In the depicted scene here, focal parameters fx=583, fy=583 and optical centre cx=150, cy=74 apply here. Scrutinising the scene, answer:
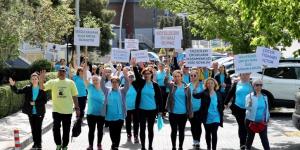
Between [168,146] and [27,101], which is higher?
[27,101]

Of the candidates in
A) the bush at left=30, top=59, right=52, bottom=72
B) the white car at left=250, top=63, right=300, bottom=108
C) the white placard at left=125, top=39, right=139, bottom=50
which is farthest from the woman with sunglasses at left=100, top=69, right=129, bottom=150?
the bush at left=30, top=59, right=52, bottom=72

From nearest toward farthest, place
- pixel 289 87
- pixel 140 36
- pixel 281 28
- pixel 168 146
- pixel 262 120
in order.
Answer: pixel 262 120 < pixel 168 146 < pixel 281 28 < pixel 289 87 < pixel 140 36

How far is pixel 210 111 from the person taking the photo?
1104 cm

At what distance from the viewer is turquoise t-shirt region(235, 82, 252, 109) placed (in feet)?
38.1

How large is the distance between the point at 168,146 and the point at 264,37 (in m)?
3.49

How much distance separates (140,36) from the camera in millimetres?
79188

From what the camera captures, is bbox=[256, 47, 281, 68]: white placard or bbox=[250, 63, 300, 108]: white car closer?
bbox=[256, 47, 281, 68]: white placard

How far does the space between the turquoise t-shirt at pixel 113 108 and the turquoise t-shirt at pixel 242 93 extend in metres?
2.37

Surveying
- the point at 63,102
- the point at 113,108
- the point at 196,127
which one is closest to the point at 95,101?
the point at 113,108

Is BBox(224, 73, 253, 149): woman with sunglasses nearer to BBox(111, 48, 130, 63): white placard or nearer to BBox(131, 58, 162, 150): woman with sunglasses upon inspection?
BBox(131, 58, 162, 150): woman with sunglasses

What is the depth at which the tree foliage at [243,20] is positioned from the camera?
41.2ft

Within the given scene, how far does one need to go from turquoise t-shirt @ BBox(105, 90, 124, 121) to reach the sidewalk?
247 centimetres

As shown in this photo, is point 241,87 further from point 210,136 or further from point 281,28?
point 281,28

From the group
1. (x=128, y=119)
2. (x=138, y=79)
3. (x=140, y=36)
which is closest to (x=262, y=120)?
(x=138, y=79)
